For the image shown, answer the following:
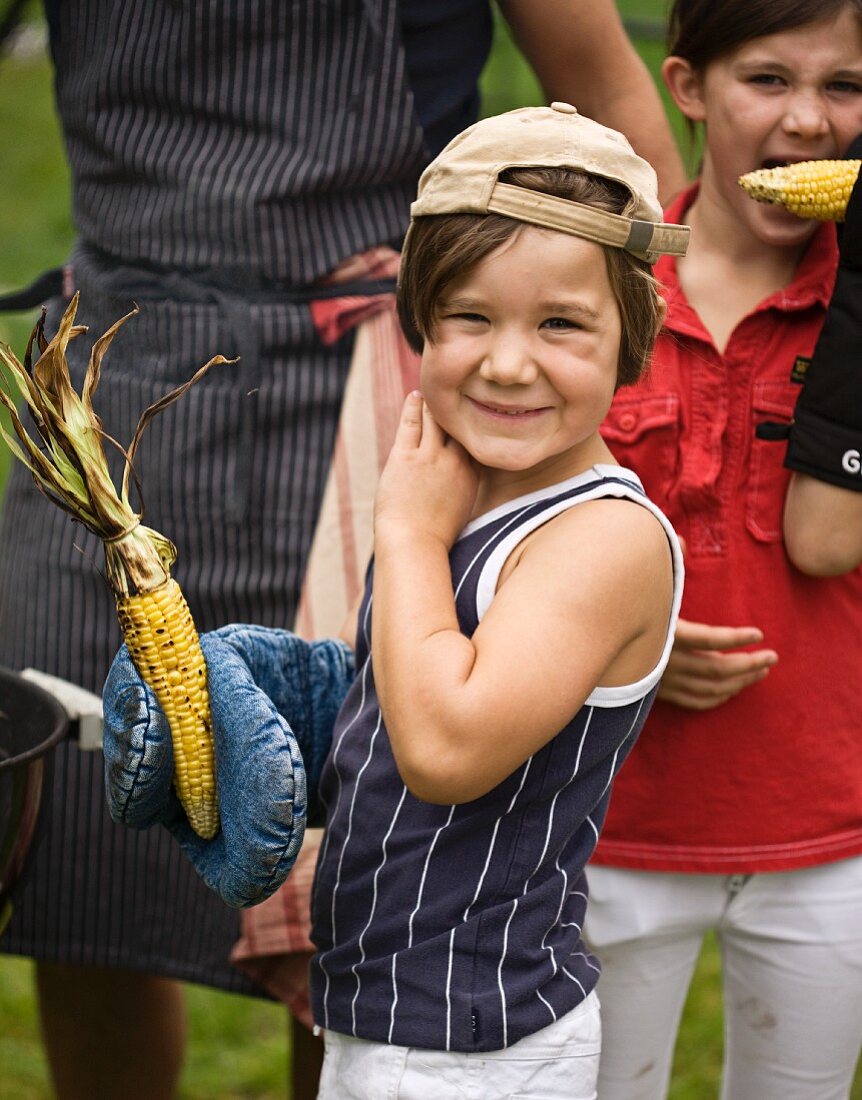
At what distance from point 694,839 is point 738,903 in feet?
0.38

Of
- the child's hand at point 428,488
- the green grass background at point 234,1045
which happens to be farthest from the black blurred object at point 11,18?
the child's hand at point 428,488

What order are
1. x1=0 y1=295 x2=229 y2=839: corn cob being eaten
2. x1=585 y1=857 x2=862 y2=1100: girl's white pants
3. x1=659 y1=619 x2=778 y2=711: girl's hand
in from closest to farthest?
x1=0 y1=295 x2=229 y2=839: corn cob being eaten → x1=659 y1=619 x2=778 y2=711: girl's hand → x1=585 y1=857 x2=862 y2=1100: girl's white pants

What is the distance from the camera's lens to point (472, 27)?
7.97 feet

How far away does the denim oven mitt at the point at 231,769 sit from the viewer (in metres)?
1.65

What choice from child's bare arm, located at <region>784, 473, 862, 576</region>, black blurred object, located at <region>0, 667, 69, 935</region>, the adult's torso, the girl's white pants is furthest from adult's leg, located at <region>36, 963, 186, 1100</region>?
child's bare arm, located at <region>784, 473, 862, 576</region>

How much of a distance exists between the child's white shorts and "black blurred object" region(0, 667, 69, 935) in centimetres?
51

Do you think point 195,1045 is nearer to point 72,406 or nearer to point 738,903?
point 738,903

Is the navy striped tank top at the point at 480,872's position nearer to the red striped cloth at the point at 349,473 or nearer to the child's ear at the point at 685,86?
the red striped cloth at the point at 349,473

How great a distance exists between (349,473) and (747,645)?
677 millimetres

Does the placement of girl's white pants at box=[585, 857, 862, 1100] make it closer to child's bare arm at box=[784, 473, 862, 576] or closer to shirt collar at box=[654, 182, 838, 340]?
child's bare arm at box=[784, 473, 862, 576]

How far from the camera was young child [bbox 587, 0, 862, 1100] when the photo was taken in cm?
214

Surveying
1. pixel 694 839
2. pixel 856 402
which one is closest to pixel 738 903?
pixel 694 839

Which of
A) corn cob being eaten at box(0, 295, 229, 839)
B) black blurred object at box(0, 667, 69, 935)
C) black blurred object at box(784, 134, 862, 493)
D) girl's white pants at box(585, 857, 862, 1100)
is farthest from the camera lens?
girl's white pants at box(585, 857, 862, 1100)

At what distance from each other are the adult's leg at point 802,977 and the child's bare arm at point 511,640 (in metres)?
0.68
